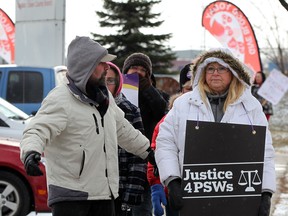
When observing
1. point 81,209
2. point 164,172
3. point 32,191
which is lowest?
point 32,191

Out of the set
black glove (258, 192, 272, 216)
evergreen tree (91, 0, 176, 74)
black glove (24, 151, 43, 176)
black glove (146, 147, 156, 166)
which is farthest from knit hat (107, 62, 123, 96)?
evergreen tree (91, 0, 176, 74)

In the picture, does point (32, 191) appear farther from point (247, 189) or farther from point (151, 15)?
point (151, 15)

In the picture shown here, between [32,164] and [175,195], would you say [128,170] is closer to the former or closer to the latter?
[175,195]

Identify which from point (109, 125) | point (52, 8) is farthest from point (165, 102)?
point (52, 8)

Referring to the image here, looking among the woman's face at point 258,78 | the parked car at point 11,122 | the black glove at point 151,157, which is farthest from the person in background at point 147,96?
the woman's face at point 258,78

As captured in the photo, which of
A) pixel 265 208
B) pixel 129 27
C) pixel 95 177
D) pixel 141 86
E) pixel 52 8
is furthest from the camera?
pixel 129 27

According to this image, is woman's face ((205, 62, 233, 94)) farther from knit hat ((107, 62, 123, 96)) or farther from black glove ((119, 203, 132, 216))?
black glove ((119, 203, 132, 216))

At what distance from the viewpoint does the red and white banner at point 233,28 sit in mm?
20078

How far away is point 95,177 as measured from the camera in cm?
425

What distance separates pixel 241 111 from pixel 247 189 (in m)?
0.47

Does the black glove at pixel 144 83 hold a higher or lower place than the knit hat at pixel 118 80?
lower

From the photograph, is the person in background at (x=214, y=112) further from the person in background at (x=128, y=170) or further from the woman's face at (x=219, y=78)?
the person in background at (x=128, y=170)

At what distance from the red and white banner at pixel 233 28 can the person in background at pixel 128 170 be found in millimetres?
14939

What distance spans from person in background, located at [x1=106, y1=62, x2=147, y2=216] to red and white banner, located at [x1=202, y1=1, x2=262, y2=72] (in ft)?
49.0
